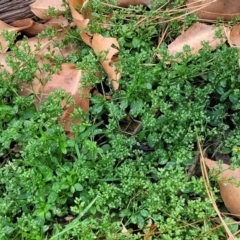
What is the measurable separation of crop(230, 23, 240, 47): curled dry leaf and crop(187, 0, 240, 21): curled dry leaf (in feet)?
0.24

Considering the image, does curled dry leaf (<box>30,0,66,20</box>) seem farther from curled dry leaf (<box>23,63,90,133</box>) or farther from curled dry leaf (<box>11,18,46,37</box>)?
curled dry leaf (<box>23,63,90,133</box>)

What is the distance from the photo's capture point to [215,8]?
2490 millimetres

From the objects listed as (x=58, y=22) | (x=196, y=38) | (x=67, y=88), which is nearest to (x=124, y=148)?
(x=67, y=88)

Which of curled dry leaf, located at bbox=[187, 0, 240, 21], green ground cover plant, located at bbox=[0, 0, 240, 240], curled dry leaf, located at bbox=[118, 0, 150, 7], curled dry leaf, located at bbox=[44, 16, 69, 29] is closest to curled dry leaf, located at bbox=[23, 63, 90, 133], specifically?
green ground cover plant, located at bbox=[0, 0, 240, 240]

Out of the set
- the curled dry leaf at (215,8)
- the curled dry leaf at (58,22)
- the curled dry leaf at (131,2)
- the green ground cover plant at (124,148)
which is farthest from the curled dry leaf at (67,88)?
the curled dry leaf at (215,8)

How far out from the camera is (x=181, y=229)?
2061mm

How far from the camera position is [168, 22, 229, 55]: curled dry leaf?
242 centimetres

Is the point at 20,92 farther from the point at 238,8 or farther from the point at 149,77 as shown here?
the point at 238,8

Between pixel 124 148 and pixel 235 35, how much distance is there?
72 centimetres

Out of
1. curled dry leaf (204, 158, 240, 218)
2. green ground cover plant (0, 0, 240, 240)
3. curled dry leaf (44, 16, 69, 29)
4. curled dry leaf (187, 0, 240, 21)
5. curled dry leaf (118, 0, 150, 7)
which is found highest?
curled dry leaf (44, 16, 69, 29)

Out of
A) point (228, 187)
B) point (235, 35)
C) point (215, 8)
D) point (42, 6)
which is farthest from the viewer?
point (42, 6)

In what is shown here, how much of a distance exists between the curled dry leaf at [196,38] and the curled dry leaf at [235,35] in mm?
37

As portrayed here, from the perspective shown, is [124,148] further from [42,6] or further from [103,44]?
[42,6]

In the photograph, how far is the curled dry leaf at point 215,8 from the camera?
2449 millimetres
